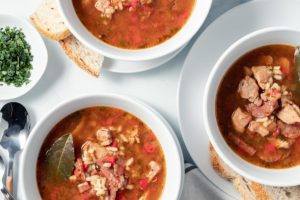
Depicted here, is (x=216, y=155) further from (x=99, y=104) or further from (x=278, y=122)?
(x=99, y=104)

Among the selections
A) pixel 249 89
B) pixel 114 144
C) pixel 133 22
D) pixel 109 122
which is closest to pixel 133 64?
pixel 133 22

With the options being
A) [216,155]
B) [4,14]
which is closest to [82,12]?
[4,14]

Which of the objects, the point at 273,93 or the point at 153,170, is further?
the point at 153,170

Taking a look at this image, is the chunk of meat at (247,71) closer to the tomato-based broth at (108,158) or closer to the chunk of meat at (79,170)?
the tomato-based broth at (108,158)

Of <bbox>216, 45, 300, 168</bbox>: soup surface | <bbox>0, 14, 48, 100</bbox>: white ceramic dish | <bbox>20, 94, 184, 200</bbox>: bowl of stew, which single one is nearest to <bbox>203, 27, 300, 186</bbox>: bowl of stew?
<bbox>216, 45, 300, 168</bbox>: soup surface

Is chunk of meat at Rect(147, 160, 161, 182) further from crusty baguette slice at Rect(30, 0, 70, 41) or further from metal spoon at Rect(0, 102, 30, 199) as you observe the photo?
crusty baguette slice at Rect(30, 0, 70, 41)

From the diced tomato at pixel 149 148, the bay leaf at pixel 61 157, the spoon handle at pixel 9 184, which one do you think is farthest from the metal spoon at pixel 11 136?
the diced tomato at pixel 149 148

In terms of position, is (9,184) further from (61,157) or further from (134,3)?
(134,3)
